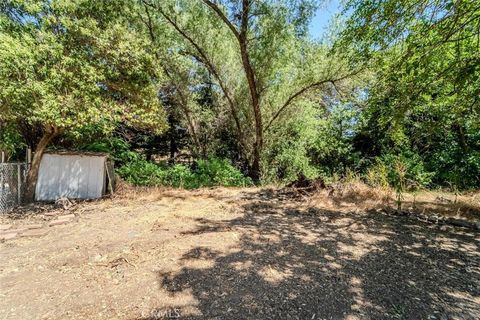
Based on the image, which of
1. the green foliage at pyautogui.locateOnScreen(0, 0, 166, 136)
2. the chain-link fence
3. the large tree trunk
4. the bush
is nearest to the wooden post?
the chain-link fence

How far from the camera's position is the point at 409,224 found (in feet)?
14.4

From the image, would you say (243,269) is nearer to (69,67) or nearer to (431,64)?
(69,67)

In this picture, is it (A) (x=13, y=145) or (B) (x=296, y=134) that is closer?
(A) (x=13, y=145)

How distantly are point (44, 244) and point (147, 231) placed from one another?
4.35 feet

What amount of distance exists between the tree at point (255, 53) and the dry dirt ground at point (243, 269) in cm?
519

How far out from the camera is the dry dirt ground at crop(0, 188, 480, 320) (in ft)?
7.51

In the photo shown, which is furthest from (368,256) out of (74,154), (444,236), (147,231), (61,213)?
(74,154)

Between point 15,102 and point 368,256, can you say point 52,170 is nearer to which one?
point 15,102

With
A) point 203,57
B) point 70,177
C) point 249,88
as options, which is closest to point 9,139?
point 70,177

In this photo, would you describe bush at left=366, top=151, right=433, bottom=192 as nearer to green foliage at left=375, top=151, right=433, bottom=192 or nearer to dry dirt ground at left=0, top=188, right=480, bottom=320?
green foliage at left=375, top=151, right=433, bottom=192

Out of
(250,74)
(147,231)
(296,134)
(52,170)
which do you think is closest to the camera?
(147,231)

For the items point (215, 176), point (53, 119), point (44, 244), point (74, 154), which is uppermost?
point (53, 119)

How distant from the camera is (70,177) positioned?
22.3 ft

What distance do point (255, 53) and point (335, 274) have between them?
719 centimetres
